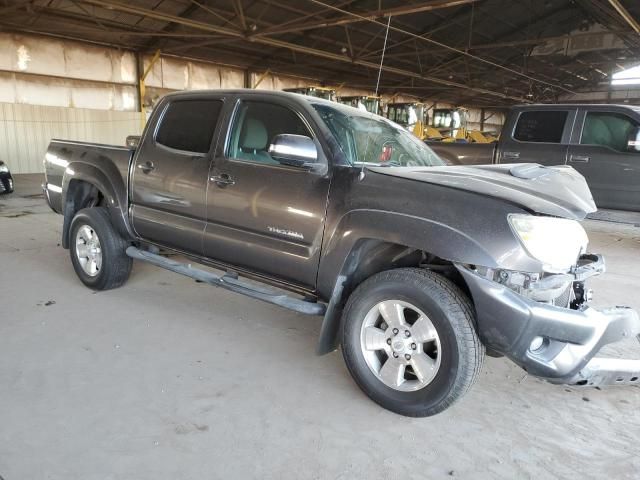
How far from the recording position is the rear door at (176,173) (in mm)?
3533

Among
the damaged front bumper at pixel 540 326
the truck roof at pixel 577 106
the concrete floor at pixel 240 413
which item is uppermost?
the truck roof at pixel 577 106

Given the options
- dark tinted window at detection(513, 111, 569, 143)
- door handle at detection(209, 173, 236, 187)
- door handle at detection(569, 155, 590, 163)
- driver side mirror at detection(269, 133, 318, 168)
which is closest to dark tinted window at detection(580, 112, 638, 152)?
door handle at detection(569, 155, 590, 163)

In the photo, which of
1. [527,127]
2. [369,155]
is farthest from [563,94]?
[369,155]

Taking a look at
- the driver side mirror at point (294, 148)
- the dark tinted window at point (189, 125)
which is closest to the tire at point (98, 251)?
the dark tinted window at point (189, 125)

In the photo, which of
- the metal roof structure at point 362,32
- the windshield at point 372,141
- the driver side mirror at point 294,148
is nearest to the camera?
the driver side mirror at point 294,148

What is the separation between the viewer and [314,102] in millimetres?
3217

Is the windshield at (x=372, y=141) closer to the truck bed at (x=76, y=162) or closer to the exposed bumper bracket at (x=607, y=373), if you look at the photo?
the exposed bumper bracket at (x=607, y=373)

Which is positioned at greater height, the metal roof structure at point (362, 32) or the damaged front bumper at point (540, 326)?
the metal roof structure at point (362, 32)

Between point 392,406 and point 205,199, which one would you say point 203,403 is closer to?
point 392,406

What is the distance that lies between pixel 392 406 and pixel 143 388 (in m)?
1.45

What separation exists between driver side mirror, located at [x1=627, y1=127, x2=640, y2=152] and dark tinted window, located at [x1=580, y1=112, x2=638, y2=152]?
3 cm

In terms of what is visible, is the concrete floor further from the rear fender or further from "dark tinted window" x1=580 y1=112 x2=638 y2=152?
"dark tinted window" x1=580 y1=112 x2=638 y2=152

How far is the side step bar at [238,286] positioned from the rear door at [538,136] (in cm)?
530

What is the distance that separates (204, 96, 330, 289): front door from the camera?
9.58ft
